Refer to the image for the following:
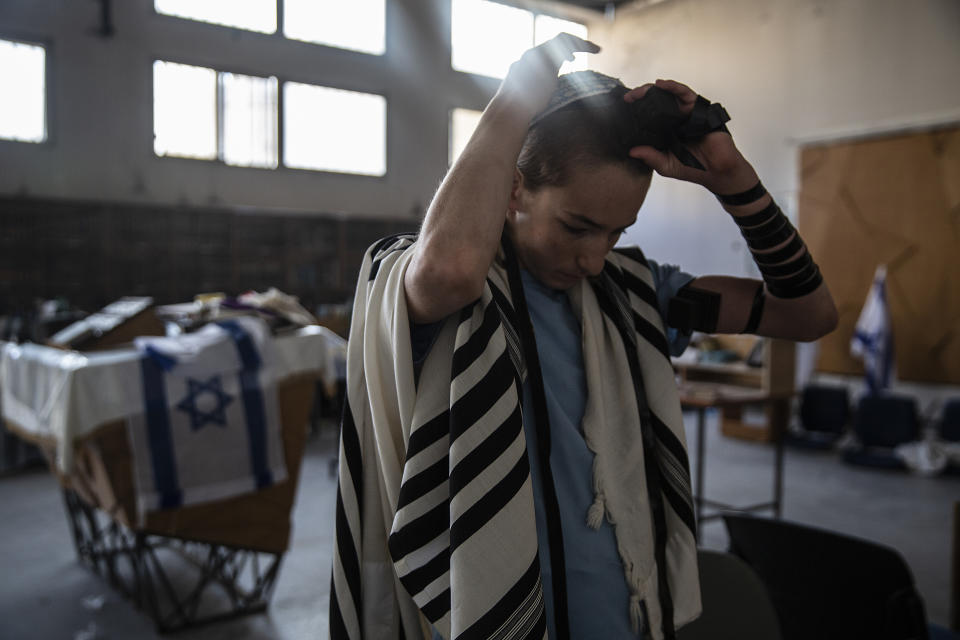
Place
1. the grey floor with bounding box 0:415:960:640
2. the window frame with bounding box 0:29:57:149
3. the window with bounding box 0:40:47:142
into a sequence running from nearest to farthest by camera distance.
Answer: the grey floor with bounding box 0:415:960:640 < the window with bounding box 0:40:47:142 < the window frame with bounding box 0:29:57:149

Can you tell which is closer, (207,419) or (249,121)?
(207,419)

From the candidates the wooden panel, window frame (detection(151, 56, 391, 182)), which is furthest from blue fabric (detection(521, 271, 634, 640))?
window frame (detection(151, 56, 391, 182))

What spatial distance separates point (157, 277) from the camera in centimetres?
688

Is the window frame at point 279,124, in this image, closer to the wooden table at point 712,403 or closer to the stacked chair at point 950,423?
the wooden table at point 712,403

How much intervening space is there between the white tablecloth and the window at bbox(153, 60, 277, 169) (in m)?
4.41

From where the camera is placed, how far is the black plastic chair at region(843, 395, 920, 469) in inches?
223

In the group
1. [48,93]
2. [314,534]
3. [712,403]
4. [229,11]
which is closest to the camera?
[712,403]

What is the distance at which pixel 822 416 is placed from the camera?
6.29m

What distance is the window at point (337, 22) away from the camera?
302 inches

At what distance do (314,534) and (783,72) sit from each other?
19.8 feet

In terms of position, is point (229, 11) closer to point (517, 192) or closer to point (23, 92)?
point (23, 92)

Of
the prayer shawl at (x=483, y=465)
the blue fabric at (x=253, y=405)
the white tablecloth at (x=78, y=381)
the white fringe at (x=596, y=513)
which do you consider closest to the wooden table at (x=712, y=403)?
the white tablecloth at (x=78, y=381)

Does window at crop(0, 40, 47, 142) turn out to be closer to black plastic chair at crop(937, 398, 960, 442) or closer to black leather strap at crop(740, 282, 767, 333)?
black leather strap at crop(740, 282, 767, 333)

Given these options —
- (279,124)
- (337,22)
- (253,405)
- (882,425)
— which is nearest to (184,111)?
(279,124)
